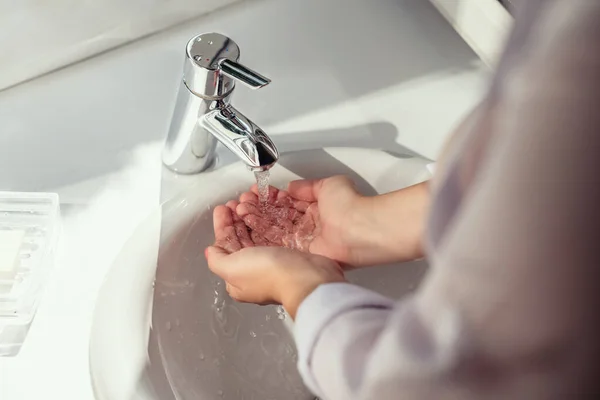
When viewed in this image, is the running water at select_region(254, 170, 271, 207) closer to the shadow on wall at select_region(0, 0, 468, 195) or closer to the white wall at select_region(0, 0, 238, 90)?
the shadow on wall at select_region(0, 0, 468, 195)

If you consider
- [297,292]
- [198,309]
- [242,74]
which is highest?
[242,74]

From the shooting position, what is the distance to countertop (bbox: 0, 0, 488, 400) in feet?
2.12

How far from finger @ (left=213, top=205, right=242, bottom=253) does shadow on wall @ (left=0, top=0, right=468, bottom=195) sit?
0.43ft

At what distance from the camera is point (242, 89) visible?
2.66ft

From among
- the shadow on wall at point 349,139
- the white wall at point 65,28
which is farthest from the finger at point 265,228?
the white wall at point 65,28

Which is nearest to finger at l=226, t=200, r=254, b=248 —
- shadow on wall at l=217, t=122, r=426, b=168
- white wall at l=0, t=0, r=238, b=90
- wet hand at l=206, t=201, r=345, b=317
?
wet hand at l=206, t=201, r=345, b=317

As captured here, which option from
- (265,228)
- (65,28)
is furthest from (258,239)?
(65,28)

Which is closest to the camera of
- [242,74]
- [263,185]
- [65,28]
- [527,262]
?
[527,262]

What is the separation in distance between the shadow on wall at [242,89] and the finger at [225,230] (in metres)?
0.13

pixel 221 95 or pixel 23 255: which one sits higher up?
pixel 221 95

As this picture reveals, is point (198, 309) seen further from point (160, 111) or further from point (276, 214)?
point (160, 111)

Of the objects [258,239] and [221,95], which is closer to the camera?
[221,95]

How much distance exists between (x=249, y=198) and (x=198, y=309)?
0.36 ft

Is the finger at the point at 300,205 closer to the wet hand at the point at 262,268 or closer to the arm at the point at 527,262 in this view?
the wet hand at the point at 262,268
